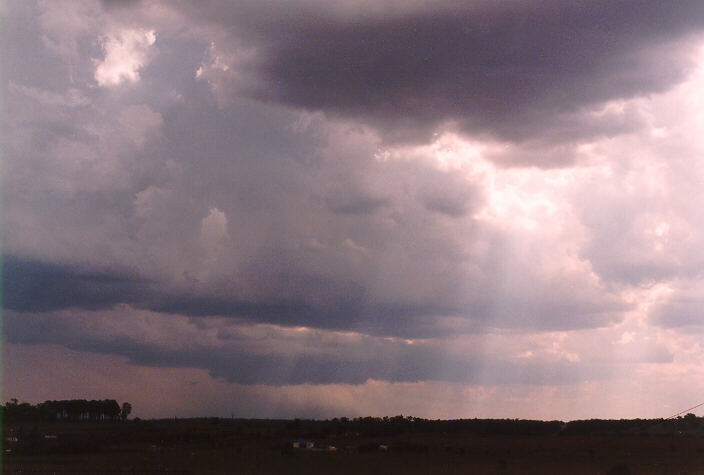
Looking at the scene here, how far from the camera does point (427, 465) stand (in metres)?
102

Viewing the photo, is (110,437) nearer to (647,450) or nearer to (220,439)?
(220,439)

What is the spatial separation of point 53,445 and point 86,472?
6443cm

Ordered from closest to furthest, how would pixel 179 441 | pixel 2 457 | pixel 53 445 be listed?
pixel 2 457
pixel 53 445
pixel 179 441

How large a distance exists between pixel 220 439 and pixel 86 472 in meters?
90.9

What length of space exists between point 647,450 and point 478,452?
27452mm

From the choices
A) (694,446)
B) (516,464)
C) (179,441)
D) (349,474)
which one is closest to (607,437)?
(694,446)

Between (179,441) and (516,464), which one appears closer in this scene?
(516,464)

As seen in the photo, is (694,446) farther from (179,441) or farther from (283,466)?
(179,441)

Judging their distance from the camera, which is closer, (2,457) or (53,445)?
(2,457)

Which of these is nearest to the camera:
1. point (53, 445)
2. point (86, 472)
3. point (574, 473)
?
point (86, 472)

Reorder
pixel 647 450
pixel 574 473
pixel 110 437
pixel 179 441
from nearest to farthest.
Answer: pixel 574 473 → pixel 647 450 → pixel 179 441 → pixel 110 437

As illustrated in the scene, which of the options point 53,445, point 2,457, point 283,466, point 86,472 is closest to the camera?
point 86,472

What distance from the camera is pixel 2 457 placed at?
11906cm

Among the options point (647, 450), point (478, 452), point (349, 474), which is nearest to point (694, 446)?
point (647, 450)
